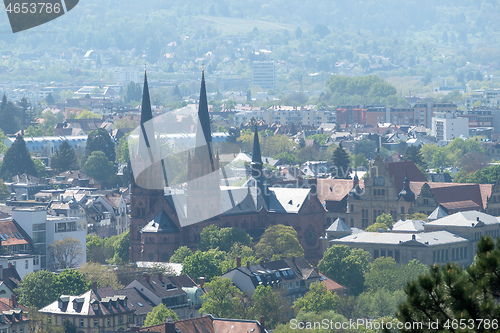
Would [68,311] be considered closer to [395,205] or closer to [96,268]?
[96,268]

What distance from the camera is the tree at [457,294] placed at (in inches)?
957

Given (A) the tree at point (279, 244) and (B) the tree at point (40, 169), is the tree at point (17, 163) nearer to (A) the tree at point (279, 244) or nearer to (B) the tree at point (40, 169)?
(B) the tree at point (40, 169)

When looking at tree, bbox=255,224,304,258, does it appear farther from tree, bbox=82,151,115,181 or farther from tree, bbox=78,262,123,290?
tree, bbox=82,151,115,181


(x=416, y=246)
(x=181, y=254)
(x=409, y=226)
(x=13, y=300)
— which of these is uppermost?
(x=13, y=300)

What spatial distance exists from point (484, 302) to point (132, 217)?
7378 centimetres

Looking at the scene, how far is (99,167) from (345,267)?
75.3 metres

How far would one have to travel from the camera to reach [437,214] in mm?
108188

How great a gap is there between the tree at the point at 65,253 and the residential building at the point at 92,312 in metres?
20.8

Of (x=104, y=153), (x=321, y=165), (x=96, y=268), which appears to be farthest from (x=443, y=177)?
(x=96, y=268)

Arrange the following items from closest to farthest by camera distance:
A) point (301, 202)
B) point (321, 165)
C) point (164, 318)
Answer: point (164, 318)
point (301, 202)
point (321, 165)

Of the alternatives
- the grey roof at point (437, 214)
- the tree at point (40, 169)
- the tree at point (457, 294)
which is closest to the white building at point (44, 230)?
the grey roof at point (437, 214)

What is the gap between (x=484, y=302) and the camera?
24.2 metres

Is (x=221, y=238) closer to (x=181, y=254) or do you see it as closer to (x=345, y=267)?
(x=181, y=254)

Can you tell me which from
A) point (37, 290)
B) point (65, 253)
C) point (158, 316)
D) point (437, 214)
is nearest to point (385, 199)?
point (437, 214)
